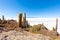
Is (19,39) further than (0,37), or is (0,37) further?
(0,37)

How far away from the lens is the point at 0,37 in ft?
24.1

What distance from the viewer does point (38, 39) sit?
23.2 feet

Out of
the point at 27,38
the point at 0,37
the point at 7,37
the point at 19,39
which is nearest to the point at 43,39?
the point at 27,38

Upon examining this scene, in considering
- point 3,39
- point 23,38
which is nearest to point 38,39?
point 23,38

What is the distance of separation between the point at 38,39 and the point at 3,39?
2140 millimetres

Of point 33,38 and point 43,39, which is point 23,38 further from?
point 43,39

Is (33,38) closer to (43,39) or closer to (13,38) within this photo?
(43,39)

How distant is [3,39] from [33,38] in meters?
1.84

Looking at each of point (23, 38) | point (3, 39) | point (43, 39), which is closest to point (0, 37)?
point (3, 39)

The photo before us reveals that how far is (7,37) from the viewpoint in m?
7.29

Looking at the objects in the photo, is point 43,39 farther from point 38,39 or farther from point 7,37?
point 7,37

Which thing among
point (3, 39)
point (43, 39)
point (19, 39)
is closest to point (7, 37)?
point (3, 39)

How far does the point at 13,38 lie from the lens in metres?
7.07

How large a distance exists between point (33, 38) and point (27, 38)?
1.24 ft
